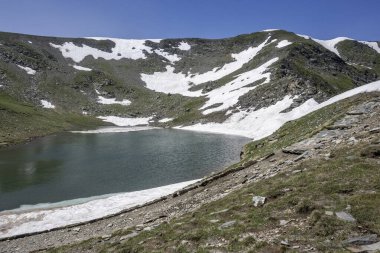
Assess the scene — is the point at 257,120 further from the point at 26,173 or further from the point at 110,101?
the point at 110,101

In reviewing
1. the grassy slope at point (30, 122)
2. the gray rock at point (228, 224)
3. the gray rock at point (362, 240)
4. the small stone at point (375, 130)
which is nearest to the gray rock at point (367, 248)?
the gray rock at point (362, 240)

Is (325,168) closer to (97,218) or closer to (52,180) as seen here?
(97,218)

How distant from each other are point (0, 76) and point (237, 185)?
547ft

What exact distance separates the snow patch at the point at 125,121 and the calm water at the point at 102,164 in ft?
155

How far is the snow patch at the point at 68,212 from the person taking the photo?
34.3m

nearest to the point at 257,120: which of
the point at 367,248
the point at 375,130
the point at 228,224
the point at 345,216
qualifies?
the point at 375,130

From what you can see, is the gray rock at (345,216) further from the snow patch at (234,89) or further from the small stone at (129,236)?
the snow patch at (234,89)

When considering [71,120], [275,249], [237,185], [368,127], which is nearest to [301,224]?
[275,249]

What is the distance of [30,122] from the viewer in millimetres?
119438

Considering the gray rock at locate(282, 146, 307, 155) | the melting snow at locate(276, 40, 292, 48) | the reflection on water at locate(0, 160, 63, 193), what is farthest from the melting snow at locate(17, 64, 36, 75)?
→ the gray rock at locate(282, 146, 307, 155)

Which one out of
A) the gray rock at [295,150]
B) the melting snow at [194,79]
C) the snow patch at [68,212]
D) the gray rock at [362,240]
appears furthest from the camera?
the melting snow at [194,79]

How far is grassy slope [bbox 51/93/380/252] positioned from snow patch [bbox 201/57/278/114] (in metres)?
101

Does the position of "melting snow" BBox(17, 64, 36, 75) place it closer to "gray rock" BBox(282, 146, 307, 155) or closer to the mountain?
the mountain

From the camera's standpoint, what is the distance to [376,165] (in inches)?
812
